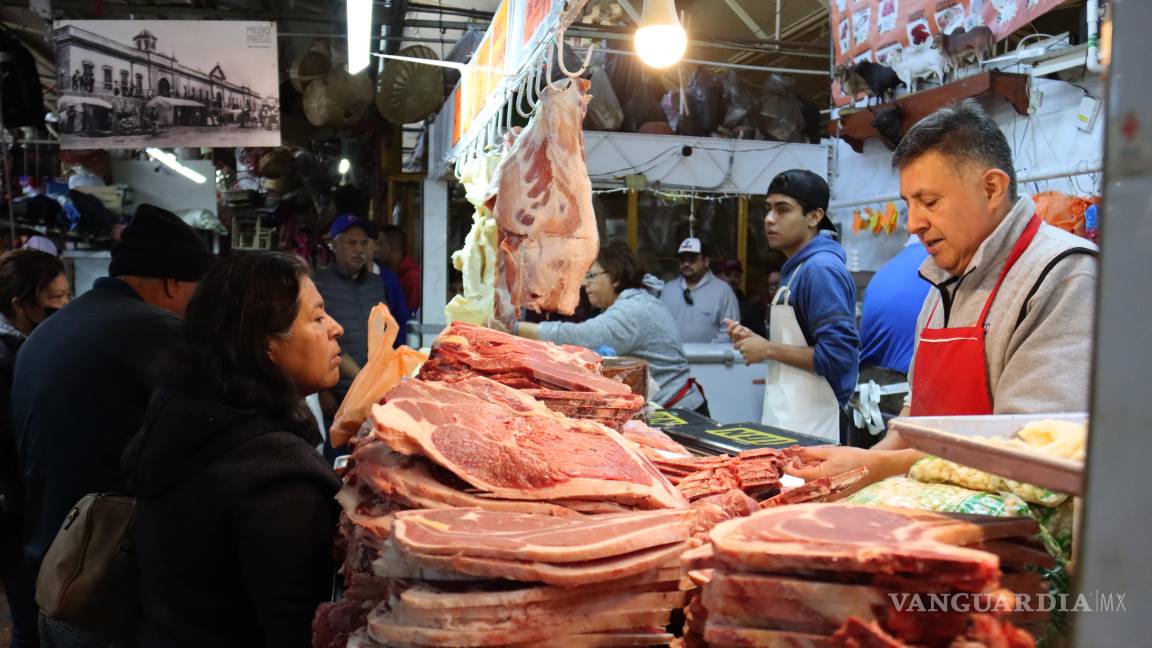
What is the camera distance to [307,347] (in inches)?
93.0

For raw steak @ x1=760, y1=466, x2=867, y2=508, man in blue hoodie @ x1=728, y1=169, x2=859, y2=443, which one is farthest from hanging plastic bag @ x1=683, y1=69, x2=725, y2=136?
raw steak @ x1=760, y1=466, x2=867, y2=508

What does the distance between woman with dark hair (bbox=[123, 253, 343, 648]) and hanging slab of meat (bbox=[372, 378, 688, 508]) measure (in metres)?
0.43

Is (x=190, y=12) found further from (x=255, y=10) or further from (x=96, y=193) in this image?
(x=96, y=193)

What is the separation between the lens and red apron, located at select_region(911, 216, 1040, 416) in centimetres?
236

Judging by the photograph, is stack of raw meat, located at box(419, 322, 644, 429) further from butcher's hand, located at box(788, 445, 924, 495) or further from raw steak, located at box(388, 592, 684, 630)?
raw steak, located at box(388, 592, 684, 630)

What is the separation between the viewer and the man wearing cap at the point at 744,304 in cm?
1040

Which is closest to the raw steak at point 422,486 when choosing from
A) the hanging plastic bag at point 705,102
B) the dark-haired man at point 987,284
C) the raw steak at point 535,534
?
the raw steak at point 535,534

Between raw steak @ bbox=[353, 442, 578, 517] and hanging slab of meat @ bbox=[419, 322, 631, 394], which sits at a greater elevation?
hanging slab of meat @ bbox=[419, 322, 631, 394]

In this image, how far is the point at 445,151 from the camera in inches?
255

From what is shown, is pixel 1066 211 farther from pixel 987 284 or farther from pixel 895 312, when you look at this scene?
pixel 987 284

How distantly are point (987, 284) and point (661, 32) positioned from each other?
5.57 feet

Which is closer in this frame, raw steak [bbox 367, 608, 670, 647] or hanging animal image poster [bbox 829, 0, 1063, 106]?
raw steak [bbox 367, 608, 670, 647]

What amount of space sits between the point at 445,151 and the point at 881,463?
5.23m

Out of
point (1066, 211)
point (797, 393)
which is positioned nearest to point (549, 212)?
point (797, 393)
